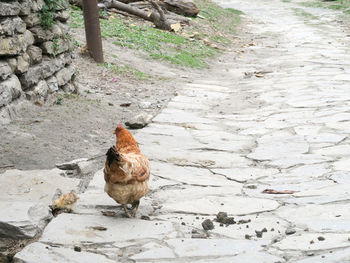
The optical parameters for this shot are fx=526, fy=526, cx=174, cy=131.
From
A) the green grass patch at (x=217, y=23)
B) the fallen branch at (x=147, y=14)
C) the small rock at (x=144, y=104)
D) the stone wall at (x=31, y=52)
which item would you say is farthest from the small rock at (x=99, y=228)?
the green grass patch at (x=217, y=23)

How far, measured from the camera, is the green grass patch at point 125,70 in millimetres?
9250

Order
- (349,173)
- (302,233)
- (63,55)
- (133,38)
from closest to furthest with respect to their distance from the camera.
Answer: (302,233), (349,173), (63,55), (133,38)

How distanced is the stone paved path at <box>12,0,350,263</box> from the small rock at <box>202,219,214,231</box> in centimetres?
6

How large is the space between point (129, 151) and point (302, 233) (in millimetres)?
1372

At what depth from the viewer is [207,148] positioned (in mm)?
5820

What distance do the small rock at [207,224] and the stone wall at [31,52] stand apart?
2.77 m

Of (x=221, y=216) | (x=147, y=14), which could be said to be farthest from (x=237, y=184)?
(x=147, y=14)

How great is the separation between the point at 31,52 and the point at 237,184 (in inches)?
118

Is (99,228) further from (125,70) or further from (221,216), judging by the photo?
(125,70)

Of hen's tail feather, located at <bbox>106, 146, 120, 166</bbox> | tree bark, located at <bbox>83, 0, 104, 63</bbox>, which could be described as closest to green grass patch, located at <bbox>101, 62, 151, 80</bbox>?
tree bark, located at <bbox>83, 0, 104, 63</bbox>

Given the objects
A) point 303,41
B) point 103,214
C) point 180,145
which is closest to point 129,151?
point 103,214

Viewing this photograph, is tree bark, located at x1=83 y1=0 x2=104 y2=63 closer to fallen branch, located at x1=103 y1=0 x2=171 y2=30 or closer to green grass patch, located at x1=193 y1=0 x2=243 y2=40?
fallen branch, located at x1=103 y1=0 x2=171 y2=30

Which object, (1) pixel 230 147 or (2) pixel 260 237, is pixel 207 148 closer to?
(1) pixel 230 147

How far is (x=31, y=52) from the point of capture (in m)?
6.14
